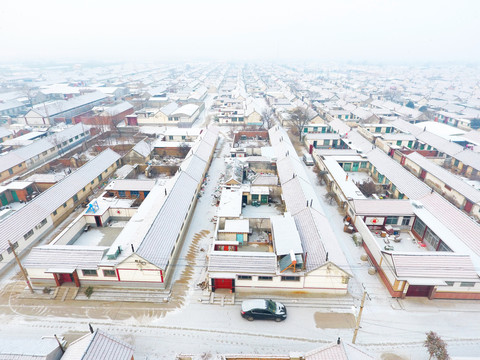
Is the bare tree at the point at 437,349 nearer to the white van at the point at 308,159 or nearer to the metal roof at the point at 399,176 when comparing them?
the metal roof at the point at 399,176

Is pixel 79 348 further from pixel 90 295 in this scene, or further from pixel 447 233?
pixel 447 233

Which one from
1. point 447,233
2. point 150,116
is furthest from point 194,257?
point 150,116

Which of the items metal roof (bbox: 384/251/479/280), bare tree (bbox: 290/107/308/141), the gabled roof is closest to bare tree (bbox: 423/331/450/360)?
metal roof (bbox: 384/251/479/280)

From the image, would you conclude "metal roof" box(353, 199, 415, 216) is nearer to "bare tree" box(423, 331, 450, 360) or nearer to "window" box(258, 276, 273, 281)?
"window" box(258, 276, 273, 281)

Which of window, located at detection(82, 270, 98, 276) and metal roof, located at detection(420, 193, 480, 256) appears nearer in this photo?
window, located at detection(82, 270, 98, 276)

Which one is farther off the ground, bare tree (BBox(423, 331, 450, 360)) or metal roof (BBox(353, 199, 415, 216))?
metal roof (BBox(353, 199, 415, 216))
